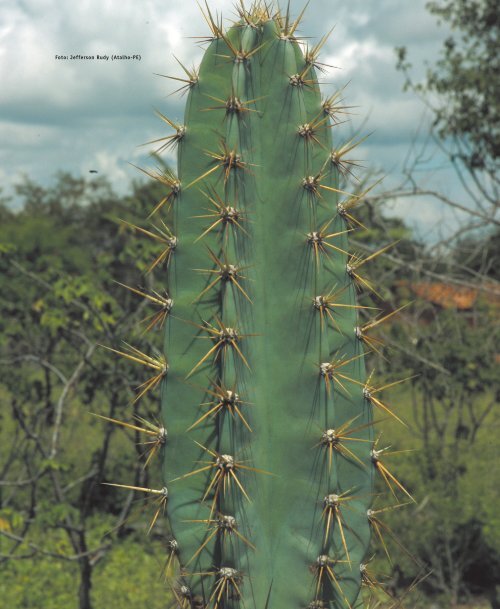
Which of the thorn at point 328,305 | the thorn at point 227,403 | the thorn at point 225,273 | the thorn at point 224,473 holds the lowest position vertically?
the thorn at point 224,473

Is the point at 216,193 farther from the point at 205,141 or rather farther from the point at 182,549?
the point at 182,549

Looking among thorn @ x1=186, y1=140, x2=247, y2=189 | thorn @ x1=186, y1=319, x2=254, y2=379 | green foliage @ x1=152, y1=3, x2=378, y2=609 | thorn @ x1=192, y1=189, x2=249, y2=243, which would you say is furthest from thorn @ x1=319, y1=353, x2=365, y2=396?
thorn @ x1=186, y1=140, x2=247, y2=189

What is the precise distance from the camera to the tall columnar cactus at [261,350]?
2071 mm

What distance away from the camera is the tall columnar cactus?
6.79 ft

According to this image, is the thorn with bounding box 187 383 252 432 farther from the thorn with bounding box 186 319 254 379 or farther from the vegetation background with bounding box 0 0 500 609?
the vegetation background with bounding box 0 0 500 609

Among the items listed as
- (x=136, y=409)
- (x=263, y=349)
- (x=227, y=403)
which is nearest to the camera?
(x=227, y=403)

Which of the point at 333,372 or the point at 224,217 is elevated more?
the point at 224,217

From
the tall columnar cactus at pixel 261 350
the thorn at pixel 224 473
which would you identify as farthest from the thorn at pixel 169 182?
the thorn at pixel 224 473

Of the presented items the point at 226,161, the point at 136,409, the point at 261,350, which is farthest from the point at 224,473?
the point at 136,409

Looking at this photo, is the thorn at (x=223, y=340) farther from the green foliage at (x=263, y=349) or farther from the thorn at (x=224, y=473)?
the thorn at (x=224, y=473)

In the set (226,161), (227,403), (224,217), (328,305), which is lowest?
(227,403)

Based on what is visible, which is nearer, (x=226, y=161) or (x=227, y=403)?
(x=227, y=403)

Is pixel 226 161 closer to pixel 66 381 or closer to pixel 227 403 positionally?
pixel 227 403

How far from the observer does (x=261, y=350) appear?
6.90ft
